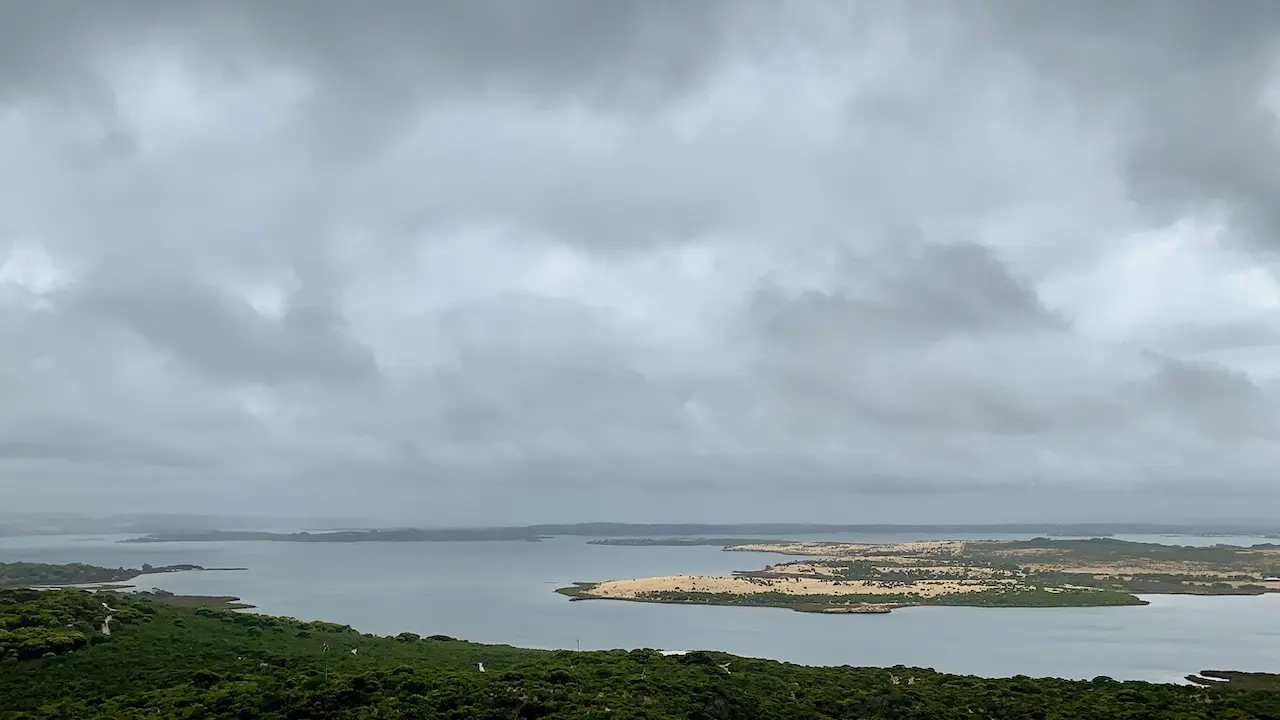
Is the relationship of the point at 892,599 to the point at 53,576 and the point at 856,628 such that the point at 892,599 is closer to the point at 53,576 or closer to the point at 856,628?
the point at 856,628

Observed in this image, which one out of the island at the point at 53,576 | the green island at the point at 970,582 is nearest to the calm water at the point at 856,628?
the green island at the point at 970,582

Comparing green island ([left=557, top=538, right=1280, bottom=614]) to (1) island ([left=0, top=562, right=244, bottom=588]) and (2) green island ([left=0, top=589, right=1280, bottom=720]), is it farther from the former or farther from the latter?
(1) island ([left=0, top=562, right=244, bottom=588])

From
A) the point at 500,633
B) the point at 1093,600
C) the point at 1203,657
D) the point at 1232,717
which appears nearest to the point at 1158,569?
the point at 1093,600

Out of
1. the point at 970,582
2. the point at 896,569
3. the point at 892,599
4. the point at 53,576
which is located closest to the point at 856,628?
the point at 892,599

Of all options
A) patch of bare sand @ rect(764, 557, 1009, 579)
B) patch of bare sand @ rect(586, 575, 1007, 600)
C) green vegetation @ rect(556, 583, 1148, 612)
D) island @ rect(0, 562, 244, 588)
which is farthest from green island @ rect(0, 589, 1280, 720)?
patch of bare sand @ rect(764, 557, 1009, 579)

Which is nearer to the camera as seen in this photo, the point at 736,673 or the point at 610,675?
the point at 610,675

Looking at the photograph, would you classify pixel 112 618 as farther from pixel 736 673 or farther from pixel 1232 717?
pixel 1232 717

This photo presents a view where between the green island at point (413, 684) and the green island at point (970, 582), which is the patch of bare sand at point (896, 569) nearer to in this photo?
the green island at point (970, 582)
